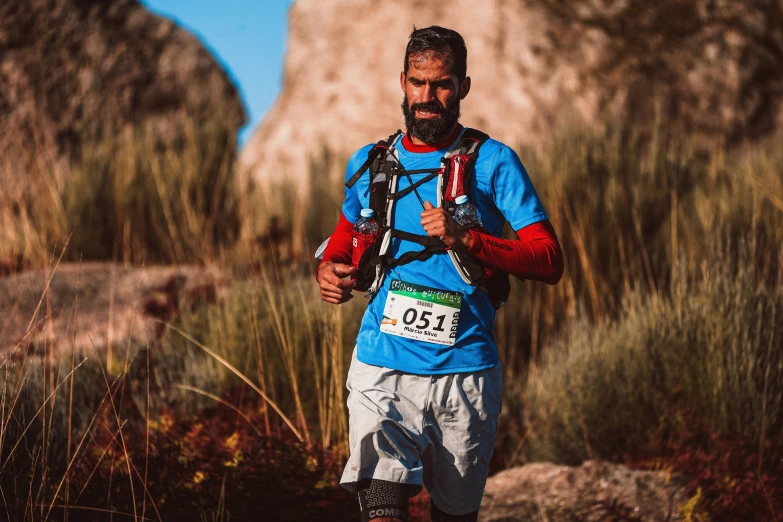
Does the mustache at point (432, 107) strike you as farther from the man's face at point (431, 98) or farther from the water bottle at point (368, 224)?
the water bottle at point (368, 224)

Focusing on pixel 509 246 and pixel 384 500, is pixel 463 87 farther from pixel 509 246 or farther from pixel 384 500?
pixel 384 500

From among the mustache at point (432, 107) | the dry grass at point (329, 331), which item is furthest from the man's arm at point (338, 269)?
the dry grass at point (329, 331)

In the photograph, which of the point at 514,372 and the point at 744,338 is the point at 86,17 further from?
the point at 744,338

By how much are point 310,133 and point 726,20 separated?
15.5 ft

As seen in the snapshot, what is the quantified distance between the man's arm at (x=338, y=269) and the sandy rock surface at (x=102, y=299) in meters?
3.29

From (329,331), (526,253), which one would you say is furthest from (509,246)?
(329,331)

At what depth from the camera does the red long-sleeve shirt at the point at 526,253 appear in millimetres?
2641

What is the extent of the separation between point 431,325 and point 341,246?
42cm

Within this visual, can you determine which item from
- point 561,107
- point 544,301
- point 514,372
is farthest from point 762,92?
point 514,372

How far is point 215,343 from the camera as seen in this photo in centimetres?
533

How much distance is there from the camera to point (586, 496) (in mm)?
4516

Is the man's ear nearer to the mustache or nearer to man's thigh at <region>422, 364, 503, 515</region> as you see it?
the mustache

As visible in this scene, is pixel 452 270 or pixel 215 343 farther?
pixel 215 343

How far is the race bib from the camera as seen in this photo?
275 centimetres
